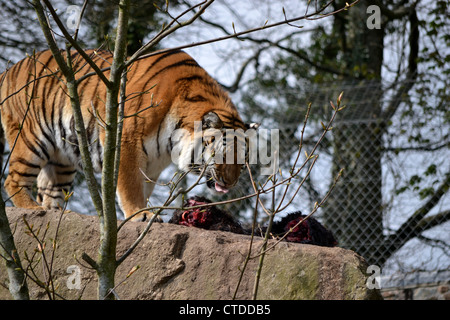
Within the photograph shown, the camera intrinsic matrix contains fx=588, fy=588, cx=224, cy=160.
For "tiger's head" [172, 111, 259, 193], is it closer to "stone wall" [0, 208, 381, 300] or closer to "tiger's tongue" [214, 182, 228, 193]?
"tiger's tongue" [214, 182, 228, 193]

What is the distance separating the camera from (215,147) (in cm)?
393

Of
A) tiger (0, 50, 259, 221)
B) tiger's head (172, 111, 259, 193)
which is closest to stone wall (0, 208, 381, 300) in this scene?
tiger (0, 50, 259, 221)

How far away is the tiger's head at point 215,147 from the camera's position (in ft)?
13.0

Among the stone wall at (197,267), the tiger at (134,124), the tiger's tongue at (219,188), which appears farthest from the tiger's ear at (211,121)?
the stone wall at (197,267)

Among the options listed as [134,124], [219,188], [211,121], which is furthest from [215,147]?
[134,124]

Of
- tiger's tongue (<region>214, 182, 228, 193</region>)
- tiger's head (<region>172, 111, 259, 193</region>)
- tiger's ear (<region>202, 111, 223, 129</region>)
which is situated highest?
tiger's ear (<region>202, 111, 223, 129</region>)

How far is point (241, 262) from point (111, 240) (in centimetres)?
91

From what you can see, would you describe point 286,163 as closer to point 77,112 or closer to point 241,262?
point 241,262

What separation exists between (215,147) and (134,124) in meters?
0.56

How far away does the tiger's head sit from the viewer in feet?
13.0

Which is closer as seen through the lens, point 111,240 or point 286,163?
point 111,240

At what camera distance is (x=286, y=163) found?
21.6 ft
